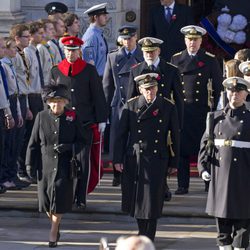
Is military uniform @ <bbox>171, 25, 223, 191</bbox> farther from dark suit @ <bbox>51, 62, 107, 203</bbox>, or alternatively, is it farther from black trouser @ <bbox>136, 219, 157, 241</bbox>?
black trouser @ <bbox>136, 219, 157, 241</bbox>

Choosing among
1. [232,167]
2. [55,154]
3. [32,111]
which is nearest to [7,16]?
[32,111]

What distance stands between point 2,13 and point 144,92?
19.5 ft

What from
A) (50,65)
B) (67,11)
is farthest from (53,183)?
(67,11)

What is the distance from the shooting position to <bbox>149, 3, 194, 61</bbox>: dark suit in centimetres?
1742

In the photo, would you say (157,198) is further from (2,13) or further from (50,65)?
Answer: (2,13)

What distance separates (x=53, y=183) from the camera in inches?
519

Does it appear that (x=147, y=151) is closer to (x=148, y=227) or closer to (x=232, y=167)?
(x=148, y=227)

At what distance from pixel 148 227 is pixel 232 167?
1.30 metres

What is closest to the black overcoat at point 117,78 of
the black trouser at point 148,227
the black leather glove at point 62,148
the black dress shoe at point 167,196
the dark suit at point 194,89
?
the dark suit at point 194,89

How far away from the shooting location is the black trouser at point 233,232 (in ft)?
39.8

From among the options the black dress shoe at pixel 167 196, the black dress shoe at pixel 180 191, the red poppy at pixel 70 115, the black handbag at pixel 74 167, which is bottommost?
the black dress shoe at pixel 180 191

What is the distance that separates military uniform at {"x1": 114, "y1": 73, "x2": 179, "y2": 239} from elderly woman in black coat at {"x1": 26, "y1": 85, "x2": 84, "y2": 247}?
0.50m

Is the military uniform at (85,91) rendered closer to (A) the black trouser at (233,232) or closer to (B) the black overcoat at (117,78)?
(B) the black overcoat at (117,78)

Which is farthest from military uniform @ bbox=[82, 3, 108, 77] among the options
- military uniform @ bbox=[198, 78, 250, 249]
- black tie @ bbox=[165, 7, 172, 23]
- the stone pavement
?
military uniform @ bbox=[198, 78, 250, 249]
